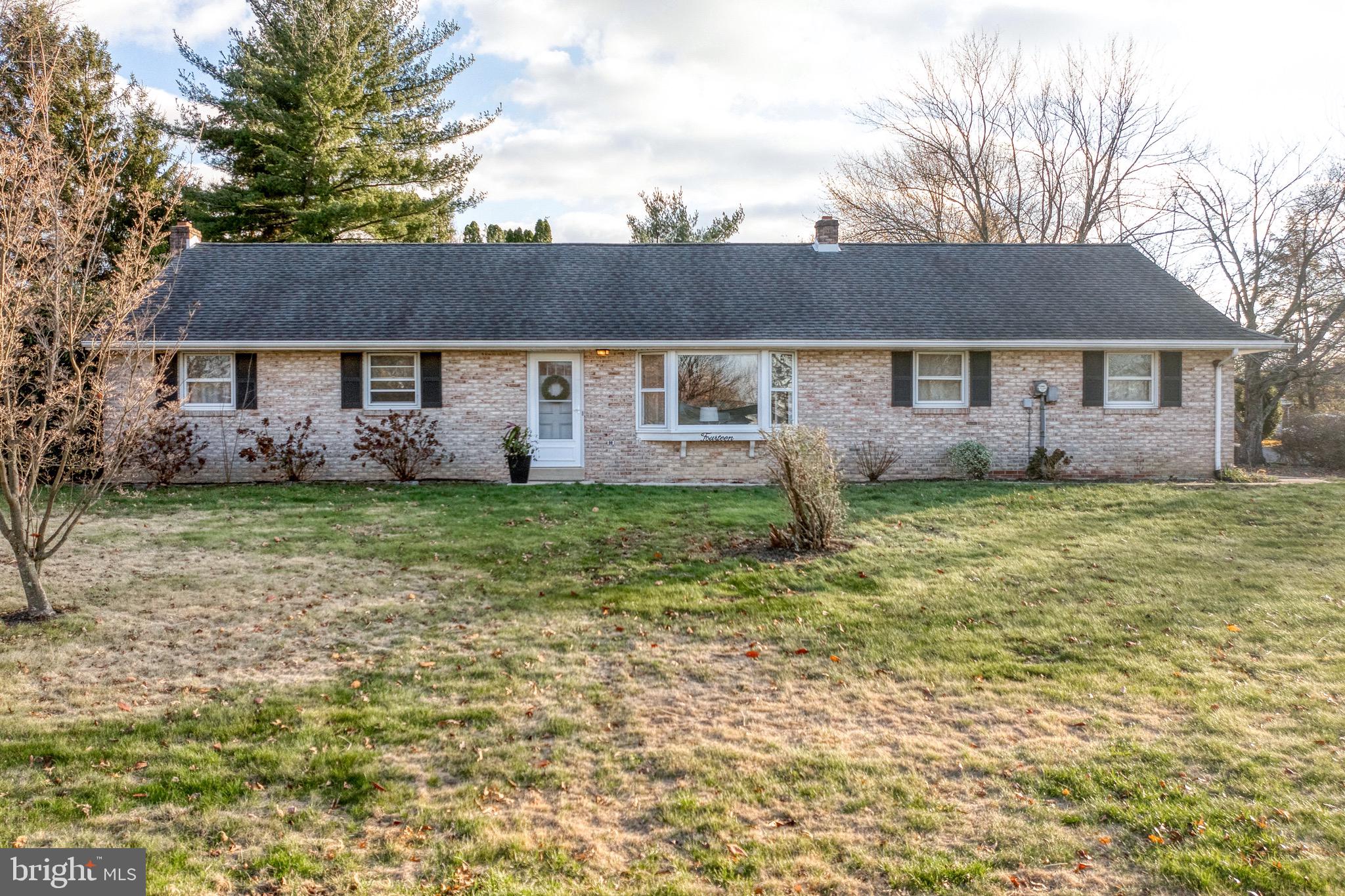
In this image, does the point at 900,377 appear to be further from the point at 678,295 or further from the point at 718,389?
the point at 678,295

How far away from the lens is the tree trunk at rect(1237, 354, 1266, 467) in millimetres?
21125

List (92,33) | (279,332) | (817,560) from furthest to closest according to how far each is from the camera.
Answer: (92,33)
(279,332)
(817,560)

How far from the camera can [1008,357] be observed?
49.1ft

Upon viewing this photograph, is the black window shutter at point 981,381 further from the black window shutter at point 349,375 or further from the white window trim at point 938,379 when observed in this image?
the black window shutter at point 349,375

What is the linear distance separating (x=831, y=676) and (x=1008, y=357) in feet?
37.7

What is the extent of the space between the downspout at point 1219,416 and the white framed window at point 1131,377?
1.15 m

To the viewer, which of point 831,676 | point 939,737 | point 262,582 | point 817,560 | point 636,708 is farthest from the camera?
point 817,560

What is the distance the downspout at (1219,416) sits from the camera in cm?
1490

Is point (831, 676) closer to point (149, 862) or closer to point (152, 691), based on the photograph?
point (149, 862)

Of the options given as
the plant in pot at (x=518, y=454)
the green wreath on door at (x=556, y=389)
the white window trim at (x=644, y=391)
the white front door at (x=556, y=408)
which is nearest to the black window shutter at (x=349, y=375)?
the plant in pot at (x=518, y=454)

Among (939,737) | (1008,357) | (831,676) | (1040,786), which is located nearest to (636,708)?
(831,676)

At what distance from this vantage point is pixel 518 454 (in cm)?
1420

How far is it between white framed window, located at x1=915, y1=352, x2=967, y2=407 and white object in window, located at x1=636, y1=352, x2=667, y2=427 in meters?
4.94

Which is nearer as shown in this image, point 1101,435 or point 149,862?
point 149,862
